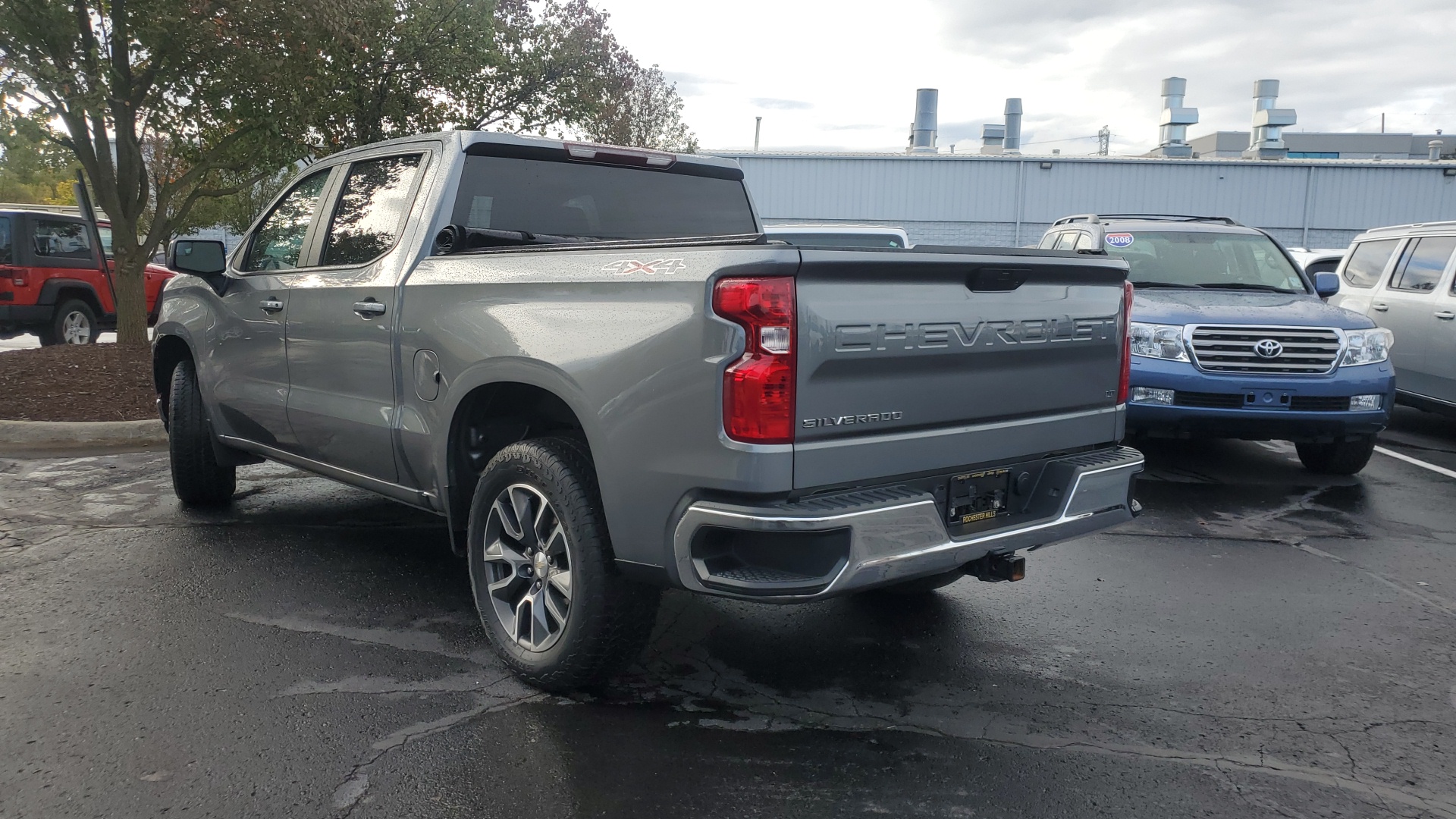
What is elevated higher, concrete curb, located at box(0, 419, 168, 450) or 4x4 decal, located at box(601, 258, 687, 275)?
4x4 decal, located at box(601, 258, 687, 275)

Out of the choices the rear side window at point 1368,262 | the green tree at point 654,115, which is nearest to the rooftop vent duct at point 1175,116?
the green tree at point 654,115

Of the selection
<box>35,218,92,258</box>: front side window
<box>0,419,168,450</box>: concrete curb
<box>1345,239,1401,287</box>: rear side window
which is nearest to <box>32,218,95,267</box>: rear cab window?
<box>35,218,92,258</box>: front side window

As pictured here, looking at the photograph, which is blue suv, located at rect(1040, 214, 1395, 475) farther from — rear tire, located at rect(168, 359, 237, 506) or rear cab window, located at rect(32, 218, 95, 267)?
rear cab window, located at rect(32, 218, 95, 267)

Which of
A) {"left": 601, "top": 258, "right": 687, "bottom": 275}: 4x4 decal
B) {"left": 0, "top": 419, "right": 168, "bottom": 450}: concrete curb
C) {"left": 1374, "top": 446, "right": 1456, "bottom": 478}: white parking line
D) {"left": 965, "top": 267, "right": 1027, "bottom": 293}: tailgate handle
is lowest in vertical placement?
{"left": 1374, "top": 446, "right": 1456, "bottom": 478}: white parking line

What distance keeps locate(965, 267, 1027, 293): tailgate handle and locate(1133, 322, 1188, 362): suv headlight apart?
3985mm

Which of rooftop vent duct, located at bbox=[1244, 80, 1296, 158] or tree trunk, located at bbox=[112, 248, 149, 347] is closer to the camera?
tree trunk, located at bbox=[112, 248, 149, 347]

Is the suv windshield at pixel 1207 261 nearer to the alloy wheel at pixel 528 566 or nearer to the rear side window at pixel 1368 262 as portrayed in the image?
the rear side window at pixel 1368 262

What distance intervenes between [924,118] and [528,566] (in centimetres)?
3655

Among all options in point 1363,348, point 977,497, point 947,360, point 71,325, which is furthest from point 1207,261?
point 71,325

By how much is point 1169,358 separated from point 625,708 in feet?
16.2

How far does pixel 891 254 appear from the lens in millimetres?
3248

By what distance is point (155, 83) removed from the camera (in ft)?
36.0

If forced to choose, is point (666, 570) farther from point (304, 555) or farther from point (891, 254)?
point (304, 555)

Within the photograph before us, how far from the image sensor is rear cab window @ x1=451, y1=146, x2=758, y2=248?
4.57 metres
